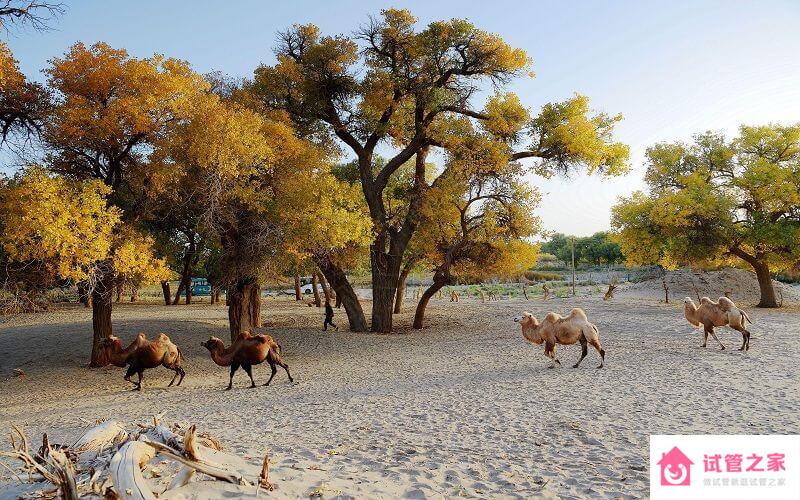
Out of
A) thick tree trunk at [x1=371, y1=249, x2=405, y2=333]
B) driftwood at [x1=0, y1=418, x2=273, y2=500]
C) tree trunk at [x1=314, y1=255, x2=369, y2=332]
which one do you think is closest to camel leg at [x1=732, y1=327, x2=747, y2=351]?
thick tree trunk at [x1=371, y1=249, x2=405, y2=333]

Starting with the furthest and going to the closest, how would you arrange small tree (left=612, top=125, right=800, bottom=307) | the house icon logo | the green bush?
the green bush → small tree (left=612, top=125, right=800, bottom=307) → the house icon logo

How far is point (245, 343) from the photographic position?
1188 cm

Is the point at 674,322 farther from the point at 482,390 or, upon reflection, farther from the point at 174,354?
the point at 174,354

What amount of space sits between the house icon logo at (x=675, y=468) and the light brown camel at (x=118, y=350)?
10891 millimetres

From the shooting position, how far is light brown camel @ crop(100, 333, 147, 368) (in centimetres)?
1196

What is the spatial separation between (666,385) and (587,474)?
220 inches

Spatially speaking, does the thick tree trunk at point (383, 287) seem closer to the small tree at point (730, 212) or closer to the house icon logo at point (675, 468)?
the small tree at point (730, 212)

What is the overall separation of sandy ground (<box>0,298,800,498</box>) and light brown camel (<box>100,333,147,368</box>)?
0.82m

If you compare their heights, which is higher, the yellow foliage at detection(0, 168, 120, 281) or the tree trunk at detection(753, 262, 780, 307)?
the yellow foliage at detection(0, 168, 120, 281)

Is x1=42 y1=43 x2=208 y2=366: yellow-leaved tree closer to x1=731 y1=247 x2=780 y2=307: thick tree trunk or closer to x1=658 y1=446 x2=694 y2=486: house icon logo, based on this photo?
x1=658 y1=446 x2=694 y2=486: house icon logo

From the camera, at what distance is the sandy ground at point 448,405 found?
5613mm

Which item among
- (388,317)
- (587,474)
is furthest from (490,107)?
(587,474)

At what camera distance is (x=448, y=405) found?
9.09m

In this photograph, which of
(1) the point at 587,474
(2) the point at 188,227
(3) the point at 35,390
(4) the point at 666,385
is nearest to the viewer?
(1) the point at 587,474
